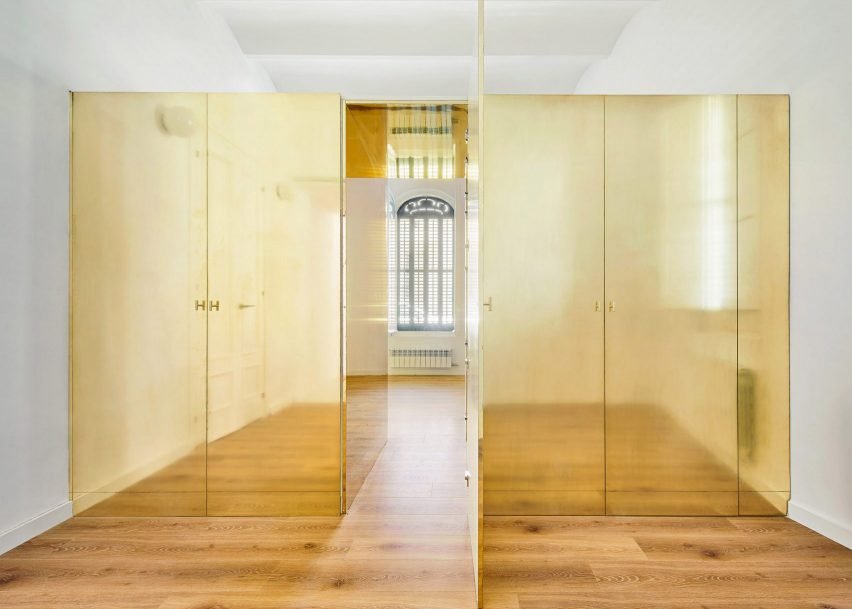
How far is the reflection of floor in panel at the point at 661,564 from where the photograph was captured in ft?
5.24

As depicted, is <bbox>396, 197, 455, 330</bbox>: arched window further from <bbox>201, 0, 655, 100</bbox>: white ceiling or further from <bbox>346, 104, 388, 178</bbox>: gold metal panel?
<bbox>201, 0, 655, 100</bbox>: white ceiling

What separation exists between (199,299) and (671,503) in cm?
272

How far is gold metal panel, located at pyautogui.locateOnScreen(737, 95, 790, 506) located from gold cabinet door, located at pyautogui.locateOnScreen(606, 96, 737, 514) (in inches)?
2.3

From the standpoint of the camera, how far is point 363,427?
375 cm

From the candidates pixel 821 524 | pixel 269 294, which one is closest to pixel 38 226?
pixel 269 294

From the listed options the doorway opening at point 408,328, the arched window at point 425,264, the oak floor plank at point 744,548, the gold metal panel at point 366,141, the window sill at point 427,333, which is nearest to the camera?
the oak floor plank at point 744,548

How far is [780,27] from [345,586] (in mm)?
3319

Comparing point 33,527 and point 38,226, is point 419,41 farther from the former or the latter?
point 33,527

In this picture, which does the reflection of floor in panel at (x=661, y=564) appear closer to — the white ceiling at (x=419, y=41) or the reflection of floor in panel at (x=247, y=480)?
the reflection of floor in panel at (x=247, y=480)

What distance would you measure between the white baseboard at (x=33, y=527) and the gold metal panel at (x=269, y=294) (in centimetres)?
69

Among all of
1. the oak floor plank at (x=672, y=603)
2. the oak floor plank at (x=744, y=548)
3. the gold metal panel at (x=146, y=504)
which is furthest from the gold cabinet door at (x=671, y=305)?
the gold metal panel at (x=146, y=504)

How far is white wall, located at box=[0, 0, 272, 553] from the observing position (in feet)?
6.13

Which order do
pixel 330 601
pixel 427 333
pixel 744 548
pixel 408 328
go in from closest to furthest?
pixel 330 601, pixel 744 548, pixel 427 333, pixel 408 328

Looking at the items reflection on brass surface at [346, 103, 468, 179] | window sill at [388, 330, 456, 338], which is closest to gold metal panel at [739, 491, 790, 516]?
reflection on brass surface at [346, 103, 468, 179]
